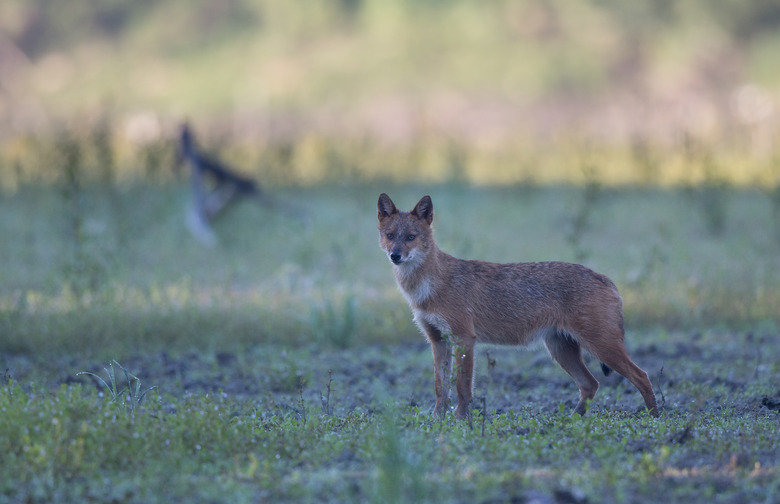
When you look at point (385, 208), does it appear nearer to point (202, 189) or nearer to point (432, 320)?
point (432, 320)

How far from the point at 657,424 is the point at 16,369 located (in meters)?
5.84

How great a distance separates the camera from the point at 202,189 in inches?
578

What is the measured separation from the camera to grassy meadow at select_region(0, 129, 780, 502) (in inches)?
215

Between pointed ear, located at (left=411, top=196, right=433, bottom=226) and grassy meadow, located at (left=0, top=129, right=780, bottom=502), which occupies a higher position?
pointed ear, located at (left=411, top=196, right=433, bottom=226)

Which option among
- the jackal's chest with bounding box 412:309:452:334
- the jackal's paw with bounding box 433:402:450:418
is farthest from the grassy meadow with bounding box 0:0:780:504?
the jackal's chest with bounding box 412:309:452:334

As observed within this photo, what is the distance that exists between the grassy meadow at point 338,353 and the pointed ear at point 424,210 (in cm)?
153

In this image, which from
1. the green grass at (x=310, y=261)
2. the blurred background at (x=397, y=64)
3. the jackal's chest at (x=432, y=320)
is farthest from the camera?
the blurred background at (x=397, y=64)

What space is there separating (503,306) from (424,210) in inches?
43.0

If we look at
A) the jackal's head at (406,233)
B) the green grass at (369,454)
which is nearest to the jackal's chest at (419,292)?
the jackal's head at (406,233)

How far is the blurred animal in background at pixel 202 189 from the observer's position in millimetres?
14172

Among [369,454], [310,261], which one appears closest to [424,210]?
[369,454]

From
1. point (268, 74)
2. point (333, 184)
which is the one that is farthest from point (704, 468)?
point (268, 74)

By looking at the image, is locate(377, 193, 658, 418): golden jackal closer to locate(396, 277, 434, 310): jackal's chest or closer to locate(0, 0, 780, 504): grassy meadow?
locate(396, 277, 434, 310): jackal's chest

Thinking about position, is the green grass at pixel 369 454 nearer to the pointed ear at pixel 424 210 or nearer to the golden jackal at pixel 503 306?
the golden jackal at pixel 503 306
